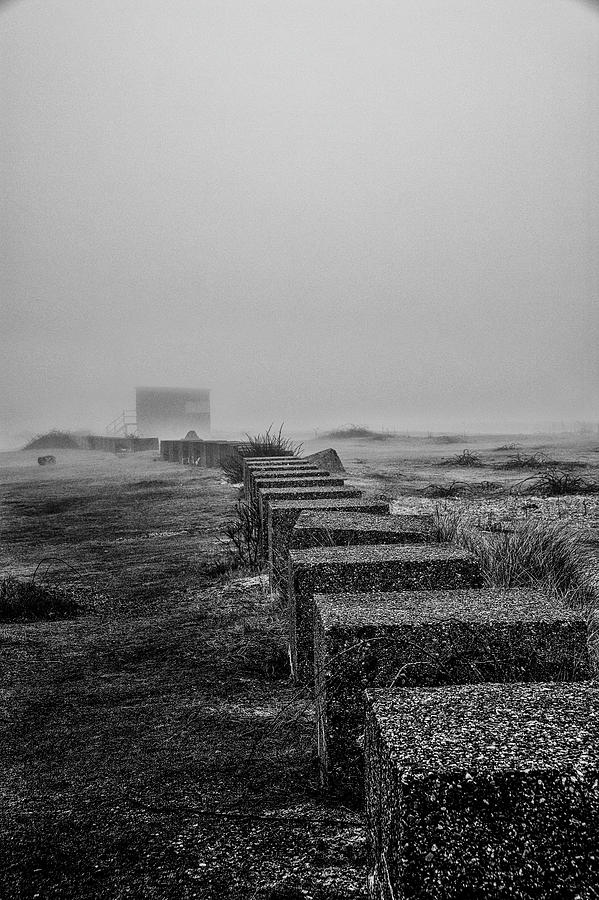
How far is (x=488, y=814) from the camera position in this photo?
38.3 inches

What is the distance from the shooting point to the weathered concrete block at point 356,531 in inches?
119

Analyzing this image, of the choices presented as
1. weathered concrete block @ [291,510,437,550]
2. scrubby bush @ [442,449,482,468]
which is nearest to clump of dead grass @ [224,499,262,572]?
weathered concrete block @ [291,510,437,550]

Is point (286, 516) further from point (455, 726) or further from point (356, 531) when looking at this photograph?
point (455, 726)

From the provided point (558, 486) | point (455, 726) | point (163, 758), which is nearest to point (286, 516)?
point (163, 758)

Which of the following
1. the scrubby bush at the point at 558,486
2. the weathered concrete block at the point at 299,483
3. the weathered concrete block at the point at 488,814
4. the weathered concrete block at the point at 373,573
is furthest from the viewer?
the scrubby bush at the point at 558,486

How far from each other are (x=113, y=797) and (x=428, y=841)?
117cm

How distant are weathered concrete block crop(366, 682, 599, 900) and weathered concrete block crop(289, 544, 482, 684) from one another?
1.29 m

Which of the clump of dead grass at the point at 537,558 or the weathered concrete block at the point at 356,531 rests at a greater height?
the weathered concrete block at the point at 356,531

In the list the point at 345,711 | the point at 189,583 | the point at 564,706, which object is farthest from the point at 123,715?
the point at 189,583

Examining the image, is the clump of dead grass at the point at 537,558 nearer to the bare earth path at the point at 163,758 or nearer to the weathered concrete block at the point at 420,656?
the bare earth path at the point at 163,758

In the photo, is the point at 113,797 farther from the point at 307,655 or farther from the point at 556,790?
the point at 556,790

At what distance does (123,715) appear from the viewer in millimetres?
2488

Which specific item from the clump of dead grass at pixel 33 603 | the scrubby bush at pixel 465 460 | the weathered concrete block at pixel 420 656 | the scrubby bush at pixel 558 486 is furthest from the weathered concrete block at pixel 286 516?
the scrubby bush at pixel 465 460

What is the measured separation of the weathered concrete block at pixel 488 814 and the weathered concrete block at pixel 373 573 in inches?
50.8
